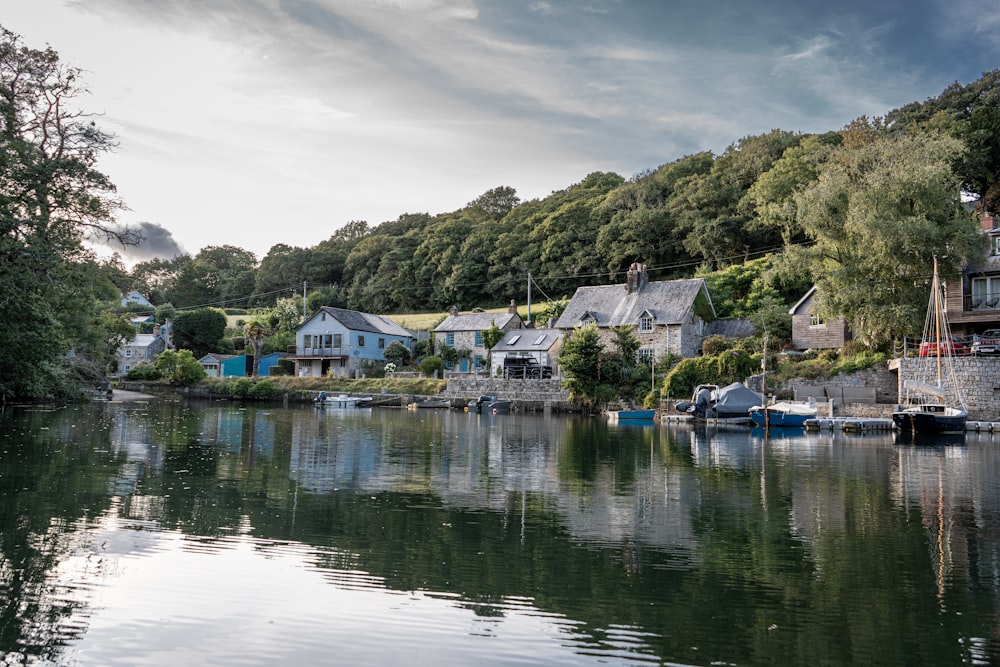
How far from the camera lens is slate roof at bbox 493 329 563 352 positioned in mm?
58750

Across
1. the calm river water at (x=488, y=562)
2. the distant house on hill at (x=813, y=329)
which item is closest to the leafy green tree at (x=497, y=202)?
the distant house on hill at (x=813, y=329)

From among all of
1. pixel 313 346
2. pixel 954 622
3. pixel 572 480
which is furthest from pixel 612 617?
pixel 313 346

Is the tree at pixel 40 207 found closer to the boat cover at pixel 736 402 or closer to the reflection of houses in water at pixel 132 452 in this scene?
the reflection of houses in water at pixel 132 452

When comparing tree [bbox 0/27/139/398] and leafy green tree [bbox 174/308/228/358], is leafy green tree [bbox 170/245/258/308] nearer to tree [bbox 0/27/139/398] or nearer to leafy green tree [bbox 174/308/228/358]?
leafy green tree [bbox 174/308/228/358]

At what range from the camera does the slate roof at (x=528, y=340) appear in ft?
193

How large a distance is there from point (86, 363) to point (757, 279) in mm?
50041

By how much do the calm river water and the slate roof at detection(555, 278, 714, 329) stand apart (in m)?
33.4

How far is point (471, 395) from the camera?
A: 5569 cm

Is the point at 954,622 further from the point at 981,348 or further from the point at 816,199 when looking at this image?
the point at 816,199

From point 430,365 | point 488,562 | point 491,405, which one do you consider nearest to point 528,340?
point 430,365

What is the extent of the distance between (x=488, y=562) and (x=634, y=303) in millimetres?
47996

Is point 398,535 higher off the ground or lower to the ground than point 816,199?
lower

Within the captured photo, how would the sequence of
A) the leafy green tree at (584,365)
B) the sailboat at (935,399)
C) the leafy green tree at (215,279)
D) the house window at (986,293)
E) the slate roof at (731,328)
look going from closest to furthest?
1. the sailboat at (935,399)
2. the house window at (986,293)
3. the leafy green tree at (584,365)
4. the slate roof at (731,328)
5. the leafy green tree at (215,279)

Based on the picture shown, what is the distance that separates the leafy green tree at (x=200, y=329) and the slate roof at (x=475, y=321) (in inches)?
1154
